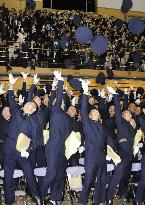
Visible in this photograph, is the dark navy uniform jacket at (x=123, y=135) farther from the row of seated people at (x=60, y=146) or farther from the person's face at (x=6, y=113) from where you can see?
the person's face at (x=6, y=113)

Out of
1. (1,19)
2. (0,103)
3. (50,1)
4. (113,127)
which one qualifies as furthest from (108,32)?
(113,127)

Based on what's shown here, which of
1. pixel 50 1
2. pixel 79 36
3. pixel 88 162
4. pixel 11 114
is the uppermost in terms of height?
pixel 50 1

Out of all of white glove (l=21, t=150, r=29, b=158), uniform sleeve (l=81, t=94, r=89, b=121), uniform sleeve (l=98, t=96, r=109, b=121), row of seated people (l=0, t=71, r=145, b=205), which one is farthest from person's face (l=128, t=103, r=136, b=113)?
white glove (l=21, t=150, r=29, b=158)

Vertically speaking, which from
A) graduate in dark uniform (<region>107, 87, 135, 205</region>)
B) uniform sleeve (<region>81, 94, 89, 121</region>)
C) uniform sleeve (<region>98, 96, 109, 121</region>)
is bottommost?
graduate in dark uniform (<region>107, 87, 135, 205</region>)

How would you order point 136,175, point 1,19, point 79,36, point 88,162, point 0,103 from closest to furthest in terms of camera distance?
point 88,162
point 136,175
point 0,103
point 79,36
point 1,19

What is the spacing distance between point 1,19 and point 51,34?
1576 mm

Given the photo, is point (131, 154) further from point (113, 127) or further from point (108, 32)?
point (108, 32)

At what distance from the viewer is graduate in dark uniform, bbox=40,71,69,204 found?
5.20 m

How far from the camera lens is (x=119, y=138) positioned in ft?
18.2

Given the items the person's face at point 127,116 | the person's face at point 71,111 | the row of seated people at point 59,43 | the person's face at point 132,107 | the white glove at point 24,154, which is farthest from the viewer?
the row of seated people at point 59,43

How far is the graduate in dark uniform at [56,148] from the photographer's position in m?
5.20

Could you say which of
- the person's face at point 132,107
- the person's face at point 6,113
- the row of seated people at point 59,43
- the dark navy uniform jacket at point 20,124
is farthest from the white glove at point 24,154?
the row of seated people at point 59,43

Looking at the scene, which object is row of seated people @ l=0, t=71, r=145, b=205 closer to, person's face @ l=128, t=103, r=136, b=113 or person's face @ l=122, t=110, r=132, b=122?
person's face @ l=122, t=110, r=132, b=122

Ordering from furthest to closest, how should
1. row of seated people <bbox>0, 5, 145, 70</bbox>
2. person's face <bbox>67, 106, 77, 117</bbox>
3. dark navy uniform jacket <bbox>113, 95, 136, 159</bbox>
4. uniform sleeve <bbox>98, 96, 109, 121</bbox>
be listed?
row of seated people <bbox>0, 5, 145, 70</bbox>, uniform sleeve <bbox>98, 96, 109, 121</bbox>, person's face <bbox>67, 106, 77, 117</bbox>, dark navy uniform jacket <bbox>113, 95, 136, 159</bbox>
